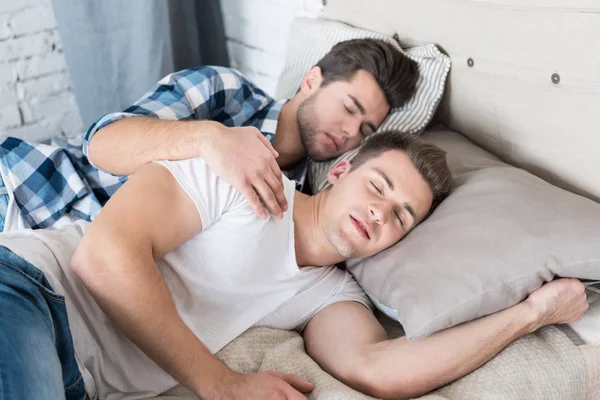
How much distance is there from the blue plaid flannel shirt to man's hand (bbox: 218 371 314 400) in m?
0.66

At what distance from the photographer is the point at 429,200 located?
4.54ft

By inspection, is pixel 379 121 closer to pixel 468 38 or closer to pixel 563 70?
pixel 468 38

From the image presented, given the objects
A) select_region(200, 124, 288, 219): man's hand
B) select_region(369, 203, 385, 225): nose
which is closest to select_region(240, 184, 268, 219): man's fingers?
select_region(200, 124, 288, 219): man's hand

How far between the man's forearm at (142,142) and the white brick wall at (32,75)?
1.13m

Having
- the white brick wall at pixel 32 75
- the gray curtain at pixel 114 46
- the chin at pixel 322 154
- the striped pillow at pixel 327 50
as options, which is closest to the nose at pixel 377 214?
the striped pillow at pixel 327 50

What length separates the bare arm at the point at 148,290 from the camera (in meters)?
1.11

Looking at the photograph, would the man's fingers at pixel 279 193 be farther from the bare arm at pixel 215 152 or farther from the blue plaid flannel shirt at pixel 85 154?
the blue plaid flannel shirt at pixel 85 154

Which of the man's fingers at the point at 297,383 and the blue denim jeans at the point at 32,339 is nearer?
the blue denim jeans at the point at 32,339

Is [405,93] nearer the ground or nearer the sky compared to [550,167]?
nearer the sky

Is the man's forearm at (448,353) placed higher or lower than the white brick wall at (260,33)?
lower

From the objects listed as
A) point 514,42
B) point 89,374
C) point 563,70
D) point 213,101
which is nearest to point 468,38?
point 514,42

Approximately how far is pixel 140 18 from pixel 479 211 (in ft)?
4.76

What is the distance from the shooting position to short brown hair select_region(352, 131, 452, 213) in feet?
4.53

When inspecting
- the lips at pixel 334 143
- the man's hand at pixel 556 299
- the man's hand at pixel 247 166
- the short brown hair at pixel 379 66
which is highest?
the short brown hair at pixel 379 66
